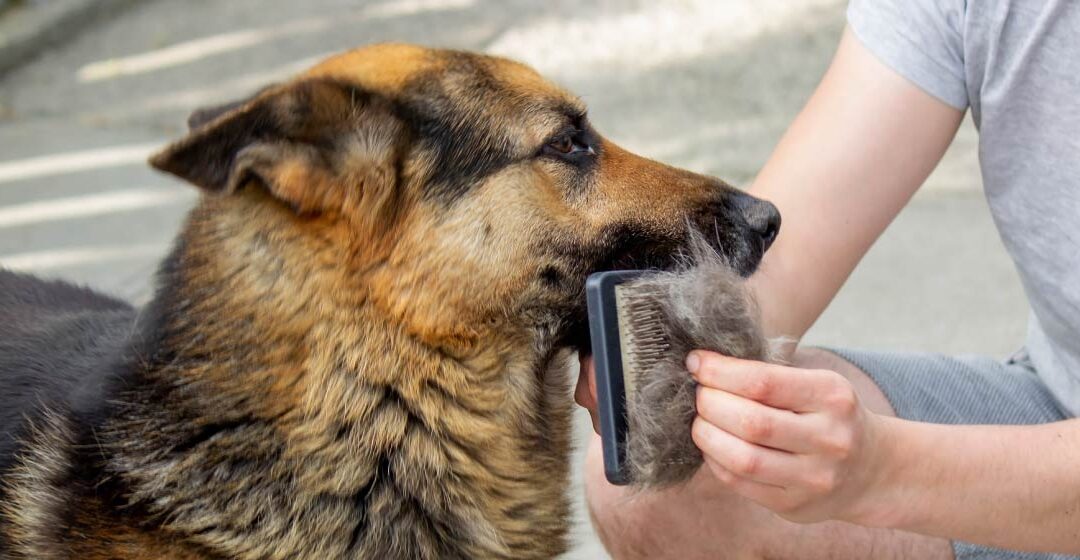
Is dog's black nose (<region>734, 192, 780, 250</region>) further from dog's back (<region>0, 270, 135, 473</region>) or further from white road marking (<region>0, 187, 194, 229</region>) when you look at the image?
white road marking (<region>0, 187, 194, 229</region>)

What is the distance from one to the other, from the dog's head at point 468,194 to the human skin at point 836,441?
0.23 metres

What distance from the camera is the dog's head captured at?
6.18 ft

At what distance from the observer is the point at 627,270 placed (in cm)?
187

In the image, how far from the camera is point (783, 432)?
1604 mm

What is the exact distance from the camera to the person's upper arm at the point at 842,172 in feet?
7.79

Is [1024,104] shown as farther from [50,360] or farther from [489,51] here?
[489,51]

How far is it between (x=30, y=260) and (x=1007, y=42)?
346cm

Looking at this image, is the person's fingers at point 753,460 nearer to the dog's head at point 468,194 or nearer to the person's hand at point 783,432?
the person's hand at point 783,432

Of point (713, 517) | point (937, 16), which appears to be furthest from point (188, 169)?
point (937, 16)

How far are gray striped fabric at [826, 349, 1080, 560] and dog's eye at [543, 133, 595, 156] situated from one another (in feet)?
2.47

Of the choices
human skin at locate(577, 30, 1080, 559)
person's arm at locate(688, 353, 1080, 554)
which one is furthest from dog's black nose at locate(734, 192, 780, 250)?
person's arm at locate(688, 353, 1080, 554)

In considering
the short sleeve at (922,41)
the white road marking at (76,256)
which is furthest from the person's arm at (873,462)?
the white road marking at (76,256)

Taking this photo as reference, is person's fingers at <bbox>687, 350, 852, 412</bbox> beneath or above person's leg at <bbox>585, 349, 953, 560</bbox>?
above

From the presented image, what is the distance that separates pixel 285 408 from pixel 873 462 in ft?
3.01
